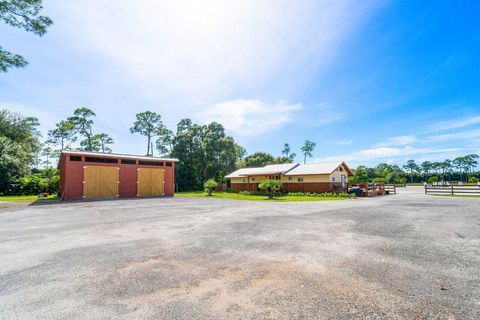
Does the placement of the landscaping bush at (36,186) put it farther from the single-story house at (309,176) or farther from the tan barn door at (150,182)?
the single-story house at (309,176)

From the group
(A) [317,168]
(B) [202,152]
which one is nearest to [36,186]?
(B) [202,152]

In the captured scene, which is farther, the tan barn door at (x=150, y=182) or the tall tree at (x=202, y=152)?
the tall tree at (x=202, y=152)

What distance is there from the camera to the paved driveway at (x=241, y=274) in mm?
3045

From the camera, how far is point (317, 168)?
29.6 metres

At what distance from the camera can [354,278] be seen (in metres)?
3.99

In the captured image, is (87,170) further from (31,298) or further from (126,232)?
(31,298)

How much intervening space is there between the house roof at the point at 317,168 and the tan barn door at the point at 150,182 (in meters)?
16.4

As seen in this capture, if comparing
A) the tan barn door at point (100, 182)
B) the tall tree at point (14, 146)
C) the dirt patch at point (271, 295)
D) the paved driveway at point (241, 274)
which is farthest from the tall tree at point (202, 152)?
the dirt patch at point (271, 295)

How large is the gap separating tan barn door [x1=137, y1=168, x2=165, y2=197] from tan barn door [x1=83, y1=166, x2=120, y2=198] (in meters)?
2.33

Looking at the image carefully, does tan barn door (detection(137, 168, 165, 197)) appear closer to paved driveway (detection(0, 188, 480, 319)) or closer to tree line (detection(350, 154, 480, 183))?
paved driveway (detection(0, 188, 480, 319))

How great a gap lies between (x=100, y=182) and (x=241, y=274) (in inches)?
909

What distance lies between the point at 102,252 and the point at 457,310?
664 cm

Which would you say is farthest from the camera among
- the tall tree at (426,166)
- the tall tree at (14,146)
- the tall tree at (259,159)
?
the tall tree at (426,166)

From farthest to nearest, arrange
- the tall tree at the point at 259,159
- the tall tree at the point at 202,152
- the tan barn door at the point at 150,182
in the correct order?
the tall tree at the point at 259,159
the tall tree at the point at 202,152
the tan barn door at the point at 150,182
